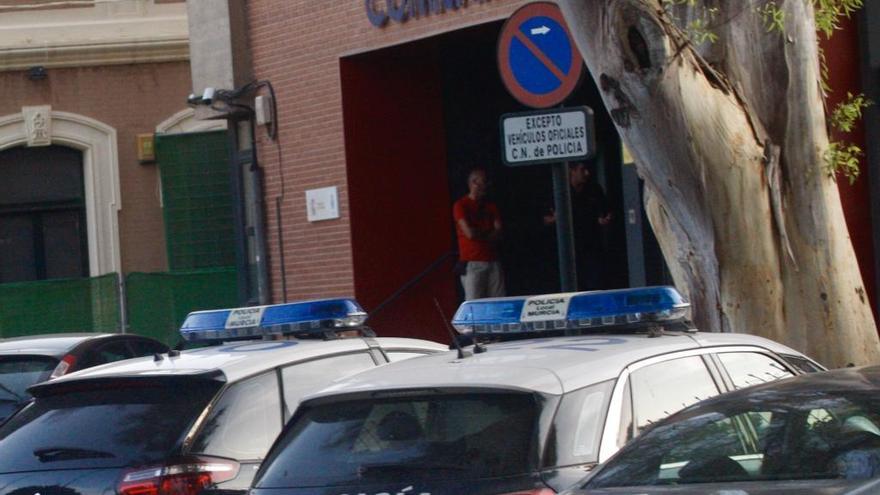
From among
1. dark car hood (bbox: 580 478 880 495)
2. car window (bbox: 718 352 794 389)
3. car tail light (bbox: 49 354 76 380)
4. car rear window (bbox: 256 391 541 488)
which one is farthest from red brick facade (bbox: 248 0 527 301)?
dark car hood (bbox: 580 478 880 495)

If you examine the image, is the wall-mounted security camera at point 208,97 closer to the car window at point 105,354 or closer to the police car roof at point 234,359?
the car window at point 105,354

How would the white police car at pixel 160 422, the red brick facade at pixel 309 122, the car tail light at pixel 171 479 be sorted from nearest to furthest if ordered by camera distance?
the car tail light at pixel 171 479 < the white police car at pixel 160 422 < the red brick facade at pixel 309 122

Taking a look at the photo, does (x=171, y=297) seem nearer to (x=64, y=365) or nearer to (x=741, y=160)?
(x=64, y=365)

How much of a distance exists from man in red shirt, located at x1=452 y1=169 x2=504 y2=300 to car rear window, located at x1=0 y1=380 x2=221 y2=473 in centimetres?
786

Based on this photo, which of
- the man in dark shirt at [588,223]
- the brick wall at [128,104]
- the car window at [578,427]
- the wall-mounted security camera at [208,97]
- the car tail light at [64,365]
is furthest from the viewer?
the brick wall at [128,104]

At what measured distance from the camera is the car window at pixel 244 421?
21.3ft

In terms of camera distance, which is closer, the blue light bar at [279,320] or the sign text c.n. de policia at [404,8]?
the blue light bar at [279,320]

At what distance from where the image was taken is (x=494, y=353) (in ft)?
19.7

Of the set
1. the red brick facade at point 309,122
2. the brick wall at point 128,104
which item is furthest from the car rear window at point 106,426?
the brick wall at point 128,104

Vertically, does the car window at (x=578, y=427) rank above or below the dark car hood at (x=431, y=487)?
above

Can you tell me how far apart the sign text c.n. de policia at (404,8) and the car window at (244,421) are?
731 centimetres

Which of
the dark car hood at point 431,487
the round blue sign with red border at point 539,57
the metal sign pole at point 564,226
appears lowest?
the dark car hood at point 431,487

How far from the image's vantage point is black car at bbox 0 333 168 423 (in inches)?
380

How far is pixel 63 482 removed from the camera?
638 cm
